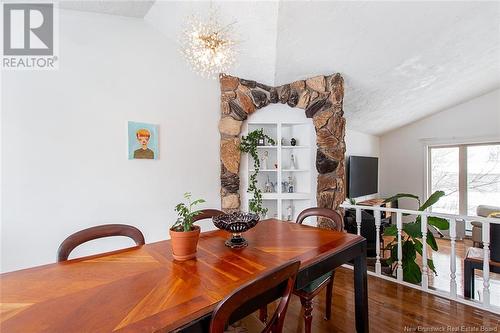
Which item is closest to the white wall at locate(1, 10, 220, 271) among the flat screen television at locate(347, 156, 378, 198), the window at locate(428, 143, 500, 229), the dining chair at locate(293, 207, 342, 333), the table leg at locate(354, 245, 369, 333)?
the dining chair at locate(293, 207, 342, 333)

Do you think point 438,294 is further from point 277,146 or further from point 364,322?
point 277,146

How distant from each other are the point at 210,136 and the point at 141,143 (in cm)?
86

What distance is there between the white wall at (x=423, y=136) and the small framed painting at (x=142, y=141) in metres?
5.73

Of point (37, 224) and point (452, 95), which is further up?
point (452, 95)

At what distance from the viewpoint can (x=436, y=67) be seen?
322 centimetres

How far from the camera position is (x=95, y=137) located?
234 centimetres

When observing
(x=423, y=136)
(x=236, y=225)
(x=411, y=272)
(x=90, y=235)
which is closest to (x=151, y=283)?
(x=236, y=225)

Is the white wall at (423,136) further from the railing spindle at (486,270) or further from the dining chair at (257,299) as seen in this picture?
the dining chair at (257,299)

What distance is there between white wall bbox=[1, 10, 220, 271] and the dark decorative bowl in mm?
1511

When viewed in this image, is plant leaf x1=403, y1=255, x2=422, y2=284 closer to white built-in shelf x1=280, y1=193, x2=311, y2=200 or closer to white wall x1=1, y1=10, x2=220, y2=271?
white built-in shelf x1=280, y1=193, x2=311, y2=200

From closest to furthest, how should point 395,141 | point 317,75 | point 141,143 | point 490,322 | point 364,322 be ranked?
point 364,322 < point 490,322 < point 141,143 < point 317,75 < point 395,141

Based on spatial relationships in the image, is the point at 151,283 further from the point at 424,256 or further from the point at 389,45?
the point at 389,45

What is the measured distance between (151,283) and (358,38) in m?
2.81

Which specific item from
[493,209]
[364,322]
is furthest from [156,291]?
[493,209]
